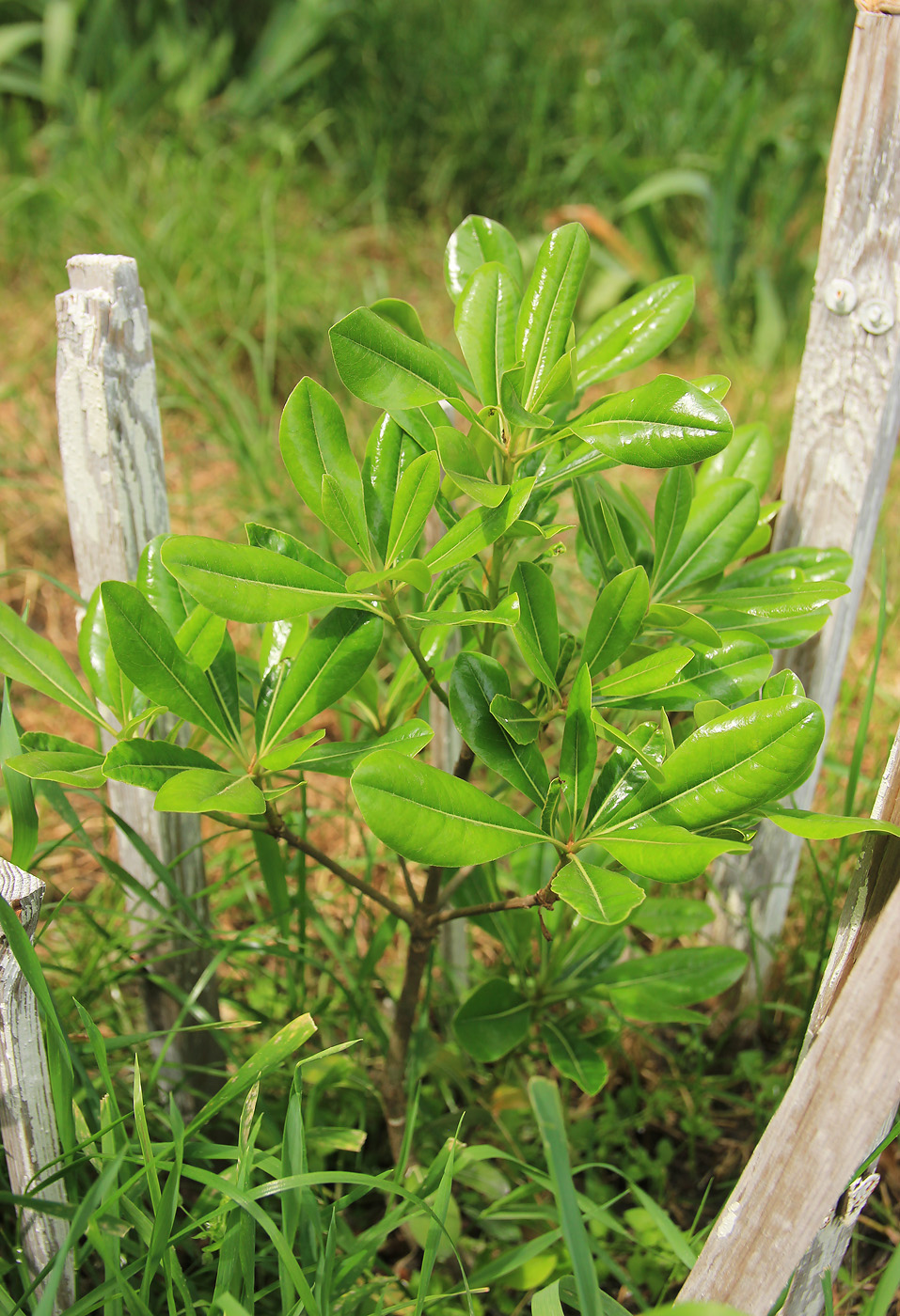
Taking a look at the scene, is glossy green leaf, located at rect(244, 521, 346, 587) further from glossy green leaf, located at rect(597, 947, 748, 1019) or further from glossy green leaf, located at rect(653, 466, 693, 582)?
glossy green leaf, located at rect(597, 947, 748, 1019)

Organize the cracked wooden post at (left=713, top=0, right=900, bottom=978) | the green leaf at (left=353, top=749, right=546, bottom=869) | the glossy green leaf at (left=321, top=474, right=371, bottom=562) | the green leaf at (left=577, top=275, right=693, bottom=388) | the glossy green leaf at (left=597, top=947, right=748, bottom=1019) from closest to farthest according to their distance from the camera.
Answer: the green leaf at (left=353, top=749, right=546, bottom=869) < the glossy green leaf at (left=321, top=474, right=371, bottom=562) < the green leaf at (left=577, top=275, right=693, bottom=388) < the cracked wooden post at (left=713, top=0, right=900, bottom=978) < the glossy green leaf at (left=597, top=947, right=748, bottom=1019)

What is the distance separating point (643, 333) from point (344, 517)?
336 millimetres

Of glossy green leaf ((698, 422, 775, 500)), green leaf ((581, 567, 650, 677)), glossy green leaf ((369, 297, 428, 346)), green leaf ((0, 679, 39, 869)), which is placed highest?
glossy green leaf ((369, 297, 428, 346))

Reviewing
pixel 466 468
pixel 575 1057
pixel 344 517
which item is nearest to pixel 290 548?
pixel 344 517

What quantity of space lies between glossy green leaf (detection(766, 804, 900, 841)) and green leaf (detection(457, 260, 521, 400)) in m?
0.41

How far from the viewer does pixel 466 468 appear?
76cm

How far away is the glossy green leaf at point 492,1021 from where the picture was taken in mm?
1111

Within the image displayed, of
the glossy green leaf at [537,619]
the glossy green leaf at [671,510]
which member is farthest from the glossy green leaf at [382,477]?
the glossy green leaf at [671,510]

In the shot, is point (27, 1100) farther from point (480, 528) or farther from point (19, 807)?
point (480, 528)

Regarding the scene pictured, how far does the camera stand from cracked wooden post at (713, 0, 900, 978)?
1.04 m

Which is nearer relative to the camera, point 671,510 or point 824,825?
point 824,825

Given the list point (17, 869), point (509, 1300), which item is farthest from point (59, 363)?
point (509, 1300)

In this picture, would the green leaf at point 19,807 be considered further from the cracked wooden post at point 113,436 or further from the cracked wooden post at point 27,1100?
the cracked wooden post at point 113,436

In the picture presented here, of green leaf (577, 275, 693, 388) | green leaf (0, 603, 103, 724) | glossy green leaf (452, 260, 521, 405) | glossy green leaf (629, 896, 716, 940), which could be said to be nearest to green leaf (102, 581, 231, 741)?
green leaf (0, 603, 103, 724)
